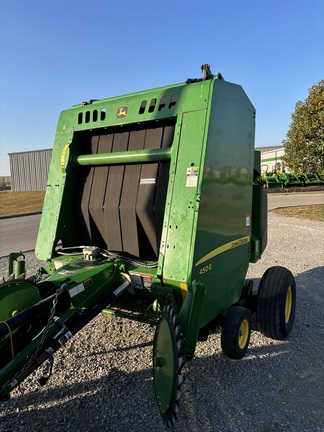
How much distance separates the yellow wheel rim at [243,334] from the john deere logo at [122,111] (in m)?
2.27

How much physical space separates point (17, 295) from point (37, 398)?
1078 mm

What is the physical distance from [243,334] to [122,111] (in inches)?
95.7

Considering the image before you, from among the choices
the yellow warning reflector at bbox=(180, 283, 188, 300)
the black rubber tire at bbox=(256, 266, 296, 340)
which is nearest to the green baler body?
the yellow warning reflector at bbox=(180, 283, 188, 300)

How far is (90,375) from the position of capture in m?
3.04

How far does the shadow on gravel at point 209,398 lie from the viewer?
7.98 feet

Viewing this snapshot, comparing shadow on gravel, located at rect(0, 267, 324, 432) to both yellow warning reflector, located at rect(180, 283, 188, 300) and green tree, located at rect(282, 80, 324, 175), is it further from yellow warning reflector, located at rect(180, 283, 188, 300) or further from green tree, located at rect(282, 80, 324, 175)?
green tree, located at rect(282, 80, 324, 175)

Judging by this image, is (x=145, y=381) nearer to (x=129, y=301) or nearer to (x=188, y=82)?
(x=129, y=301)

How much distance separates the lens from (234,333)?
2947mm

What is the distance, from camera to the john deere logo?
3.32m

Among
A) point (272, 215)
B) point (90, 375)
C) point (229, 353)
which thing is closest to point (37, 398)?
point (90, 375)

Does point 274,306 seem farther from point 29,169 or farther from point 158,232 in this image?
point 29,169

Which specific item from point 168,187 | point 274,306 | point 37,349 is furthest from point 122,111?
point 274,306

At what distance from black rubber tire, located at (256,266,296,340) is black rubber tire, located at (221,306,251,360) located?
51cm

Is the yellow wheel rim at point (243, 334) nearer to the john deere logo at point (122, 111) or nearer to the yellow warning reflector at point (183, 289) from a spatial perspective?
the yellow warning reflector at point (183, 289)
